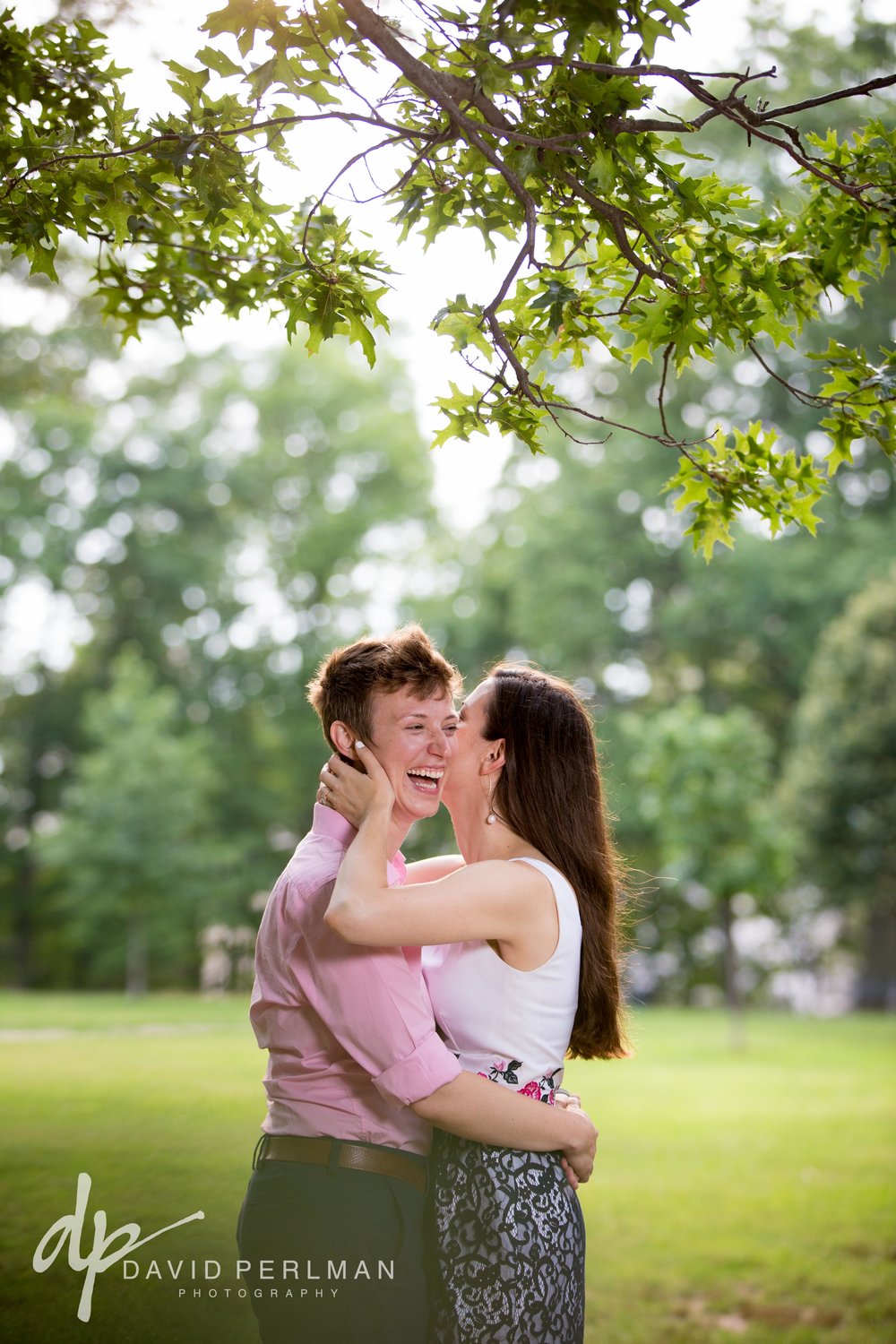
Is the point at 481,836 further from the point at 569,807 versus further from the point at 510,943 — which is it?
the point at 510,943

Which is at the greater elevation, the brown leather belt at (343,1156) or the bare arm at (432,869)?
the bare arm at (432,869)

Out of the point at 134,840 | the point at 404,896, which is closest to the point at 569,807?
the point at 404,896

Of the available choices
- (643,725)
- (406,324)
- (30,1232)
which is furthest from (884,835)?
(30,1232)

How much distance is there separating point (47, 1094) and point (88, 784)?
18424mm

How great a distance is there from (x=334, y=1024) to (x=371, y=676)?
2.84 feet

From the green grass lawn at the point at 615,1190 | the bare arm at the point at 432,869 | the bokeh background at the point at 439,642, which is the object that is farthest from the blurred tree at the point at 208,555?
the bare arm at the point at 432,869

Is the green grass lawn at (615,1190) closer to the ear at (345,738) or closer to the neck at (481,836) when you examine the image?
the neck at (481,836)

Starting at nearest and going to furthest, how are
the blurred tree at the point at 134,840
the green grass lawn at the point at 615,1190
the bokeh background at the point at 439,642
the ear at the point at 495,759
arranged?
the ear at the point at 495,759 → the green grass lawn at the point at 615,1190 → the bokeh background at the point at 439,642 → the blurred tree at the point at 134,840

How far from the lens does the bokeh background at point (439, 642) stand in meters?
19.1

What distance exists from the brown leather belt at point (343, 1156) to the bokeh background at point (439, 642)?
31.5 ft

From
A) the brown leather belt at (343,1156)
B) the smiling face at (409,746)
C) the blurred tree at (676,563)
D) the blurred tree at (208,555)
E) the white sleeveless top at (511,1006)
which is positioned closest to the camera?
the brown leather belt at (343,1156)

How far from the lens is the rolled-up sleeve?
277 centimetres

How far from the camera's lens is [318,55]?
3.03 meters

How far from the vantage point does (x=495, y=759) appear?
131 inches
